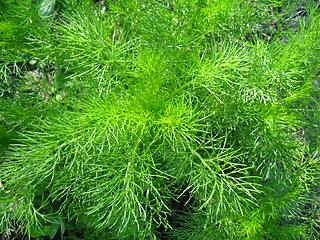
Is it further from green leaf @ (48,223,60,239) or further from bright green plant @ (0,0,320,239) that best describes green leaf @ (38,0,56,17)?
green leaf @ (48,223,60,239)

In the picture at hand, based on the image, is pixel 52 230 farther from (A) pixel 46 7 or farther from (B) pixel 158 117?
(A) pixel 46 7

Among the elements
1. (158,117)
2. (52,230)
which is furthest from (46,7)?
(52,230)

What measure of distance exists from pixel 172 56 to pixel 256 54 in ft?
1.04

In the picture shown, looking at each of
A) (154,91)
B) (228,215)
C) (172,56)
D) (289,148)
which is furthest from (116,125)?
(289,148)

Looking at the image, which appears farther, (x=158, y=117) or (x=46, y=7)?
(x=46, y=7)

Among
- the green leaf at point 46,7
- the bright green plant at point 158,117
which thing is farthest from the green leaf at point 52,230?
the green leaf at point 46,7

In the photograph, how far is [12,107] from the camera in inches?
48.2

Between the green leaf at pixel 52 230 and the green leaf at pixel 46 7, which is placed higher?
the green leaf at pixel 46 7

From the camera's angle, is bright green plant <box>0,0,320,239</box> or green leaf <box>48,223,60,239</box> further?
green leaf <box>48,223,60,239</box>

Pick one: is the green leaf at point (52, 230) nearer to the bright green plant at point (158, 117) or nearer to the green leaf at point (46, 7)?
the bright green plant at point (158, 117)

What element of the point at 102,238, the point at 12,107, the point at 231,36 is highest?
the point at 231,36

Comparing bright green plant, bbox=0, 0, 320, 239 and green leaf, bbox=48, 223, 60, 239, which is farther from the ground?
bright green plant, bbox=0, 0, 320, 239

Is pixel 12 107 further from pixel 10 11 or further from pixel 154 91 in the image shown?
pixel 154 91

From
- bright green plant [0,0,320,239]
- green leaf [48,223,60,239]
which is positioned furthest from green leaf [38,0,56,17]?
green leaf [48,223,60,239]
